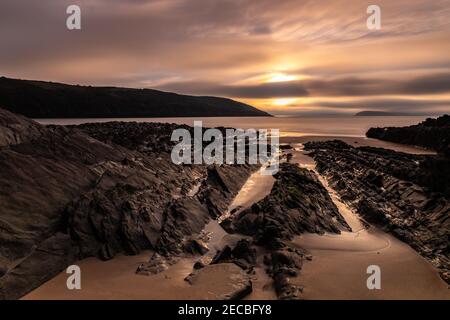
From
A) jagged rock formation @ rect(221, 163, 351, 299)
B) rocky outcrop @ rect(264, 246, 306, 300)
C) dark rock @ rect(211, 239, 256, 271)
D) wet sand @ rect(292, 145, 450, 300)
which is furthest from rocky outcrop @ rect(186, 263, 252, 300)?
wet sand @ rect(292, 145, 450, 300)

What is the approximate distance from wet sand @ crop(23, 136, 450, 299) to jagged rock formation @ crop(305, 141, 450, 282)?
65cm

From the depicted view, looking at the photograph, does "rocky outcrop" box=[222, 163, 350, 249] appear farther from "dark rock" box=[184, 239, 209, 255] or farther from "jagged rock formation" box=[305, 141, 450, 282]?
"jagged rock formation" box=[305, 141, 450, 282]

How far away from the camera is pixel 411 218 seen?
13.1 m

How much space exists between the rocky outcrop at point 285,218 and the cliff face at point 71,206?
175 cm

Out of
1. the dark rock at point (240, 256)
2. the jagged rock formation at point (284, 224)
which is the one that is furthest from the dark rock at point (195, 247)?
the jagged rock formation at point (284, 224)

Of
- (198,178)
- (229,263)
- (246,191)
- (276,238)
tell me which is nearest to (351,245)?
(276,238)

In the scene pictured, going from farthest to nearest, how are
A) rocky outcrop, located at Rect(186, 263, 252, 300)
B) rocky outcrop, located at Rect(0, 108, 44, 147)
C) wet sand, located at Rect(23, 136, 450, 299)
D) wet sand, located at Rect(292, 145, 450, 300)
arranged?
rocky outcrop, located at Rect(0, 108, 44, 147), wet sand, located at Rect(292, 145, 450, 300), wet sand, located at Rect(23, 136, 450, 299), rocky outcrop, located at Rect(186, 263, 252, 300)

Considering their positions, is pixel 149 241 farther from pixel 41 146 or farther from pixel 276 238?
pixel 41 146

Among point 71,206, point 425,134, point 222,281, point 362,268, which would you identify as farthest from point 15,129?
point 425,134

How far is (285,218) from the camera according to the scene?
12.0 meters

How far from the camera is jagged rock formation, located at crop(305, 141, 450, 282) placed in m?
11.1

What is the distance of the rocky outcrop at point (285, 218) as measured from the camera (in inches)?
431

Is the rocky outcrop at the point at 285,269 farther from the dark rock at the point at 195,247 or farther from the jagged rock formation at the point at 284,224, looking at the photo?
the dark rock at the point at 195,247

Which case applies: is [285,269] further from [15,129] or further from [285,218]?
[15,129]
